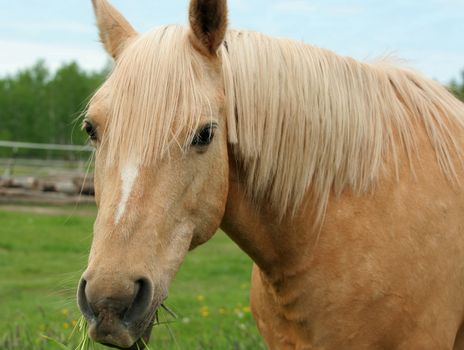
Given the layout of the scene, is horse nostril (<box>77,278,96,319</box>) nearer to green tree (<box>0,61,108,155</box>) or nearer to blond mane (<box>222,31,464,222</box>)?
blond mane (<box>222,31,464,222</box>)

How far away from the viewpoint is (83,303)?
7.66 feet

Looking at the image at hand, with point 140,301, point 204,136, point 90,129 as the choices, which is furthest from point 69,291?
point 204,136

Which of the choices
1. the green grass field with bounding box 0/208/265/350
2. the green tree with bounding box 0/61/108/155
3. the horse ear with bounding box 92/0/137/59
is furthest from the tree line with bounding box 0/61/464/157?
the horse ear with bounding box 92/0/137/59

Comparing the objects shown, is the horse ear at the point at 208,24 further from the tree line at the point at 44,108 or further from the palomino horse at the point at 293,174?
the tree line at the point at 44,108

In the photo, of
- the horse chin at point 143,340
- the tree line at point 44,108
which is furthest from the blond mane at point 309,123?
the tree line at point 44,108

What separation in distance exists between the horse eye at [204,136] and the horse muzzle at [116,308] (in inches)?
23.4

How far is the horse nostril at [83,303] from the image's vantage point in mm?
2316

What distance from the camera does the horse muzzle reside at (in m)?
2.27

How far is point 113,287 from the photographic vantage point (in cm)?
227

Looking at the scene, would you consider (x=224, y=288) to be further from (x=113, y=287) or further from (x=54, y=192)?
(x=54, y=192)

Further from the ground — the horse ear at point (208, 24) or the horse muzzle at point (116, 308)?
the horse ear at point (208, 24)

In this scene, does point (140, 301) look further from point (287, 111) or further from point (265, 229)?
point (287, 111)

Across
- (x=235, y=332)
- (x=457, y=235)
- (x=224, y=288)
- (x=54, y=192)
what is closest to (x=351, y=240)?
(x=457, y=235)

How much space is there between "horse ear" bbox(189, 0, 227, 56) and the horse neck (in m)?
0.53
